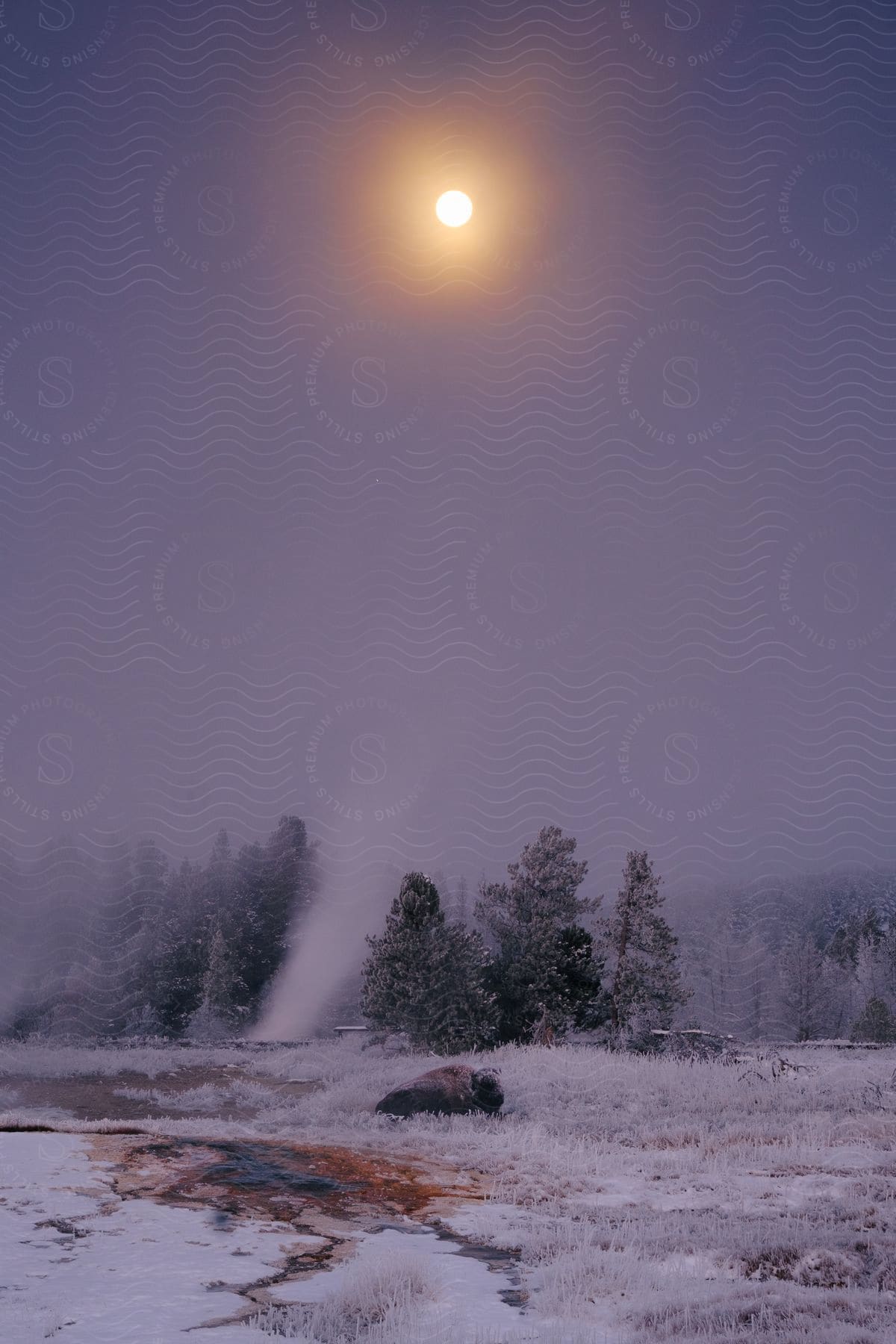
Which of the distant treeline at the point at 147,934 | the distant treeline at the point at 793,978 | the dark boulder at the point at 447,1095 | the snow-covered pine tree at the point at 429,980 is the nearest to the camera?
the dark boulder at the point at 447,1095

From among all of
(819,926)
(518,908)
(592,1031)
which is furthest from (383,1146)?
(819,926)

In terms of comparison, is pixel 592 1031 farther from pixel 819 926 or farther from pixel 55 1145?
pixel 819 926

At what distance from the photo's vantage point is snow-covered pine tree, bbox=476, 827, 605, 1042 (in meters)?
35.2

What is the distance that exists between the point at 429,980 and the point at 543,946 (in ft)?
16.0

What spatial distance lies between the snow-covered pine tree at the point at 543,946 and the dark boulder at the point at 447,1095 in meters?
14.1

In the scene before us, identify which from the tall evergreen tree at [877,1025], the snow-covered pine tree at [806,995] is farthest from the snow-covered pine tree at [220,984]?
the snow-covered pine tree at [806,995]

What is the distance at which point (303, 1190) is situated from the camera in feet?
39.8

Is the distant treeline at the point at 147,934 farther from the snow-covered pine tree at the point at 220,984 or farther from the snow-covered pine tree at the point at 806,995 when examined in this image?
the snow-covered pine tree at the point at 806,995

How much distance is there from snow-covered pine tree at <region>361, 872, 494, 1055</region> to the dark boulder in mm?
12480

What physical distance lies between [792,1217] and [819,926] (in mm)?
116529

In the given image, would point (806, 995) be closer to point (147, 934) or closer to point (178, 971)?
point (178, 971)

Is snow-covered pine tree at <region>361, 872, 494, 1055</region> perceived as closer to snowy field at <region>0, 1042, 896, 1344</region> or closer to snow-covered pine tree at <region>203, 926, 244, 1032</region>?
snowy field at <region>0, 1042, 896, 1344</region>

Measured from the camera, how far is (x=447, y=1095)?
68.1ft

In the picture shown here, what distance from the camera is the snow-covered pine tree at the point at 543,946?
35156 millimetres
